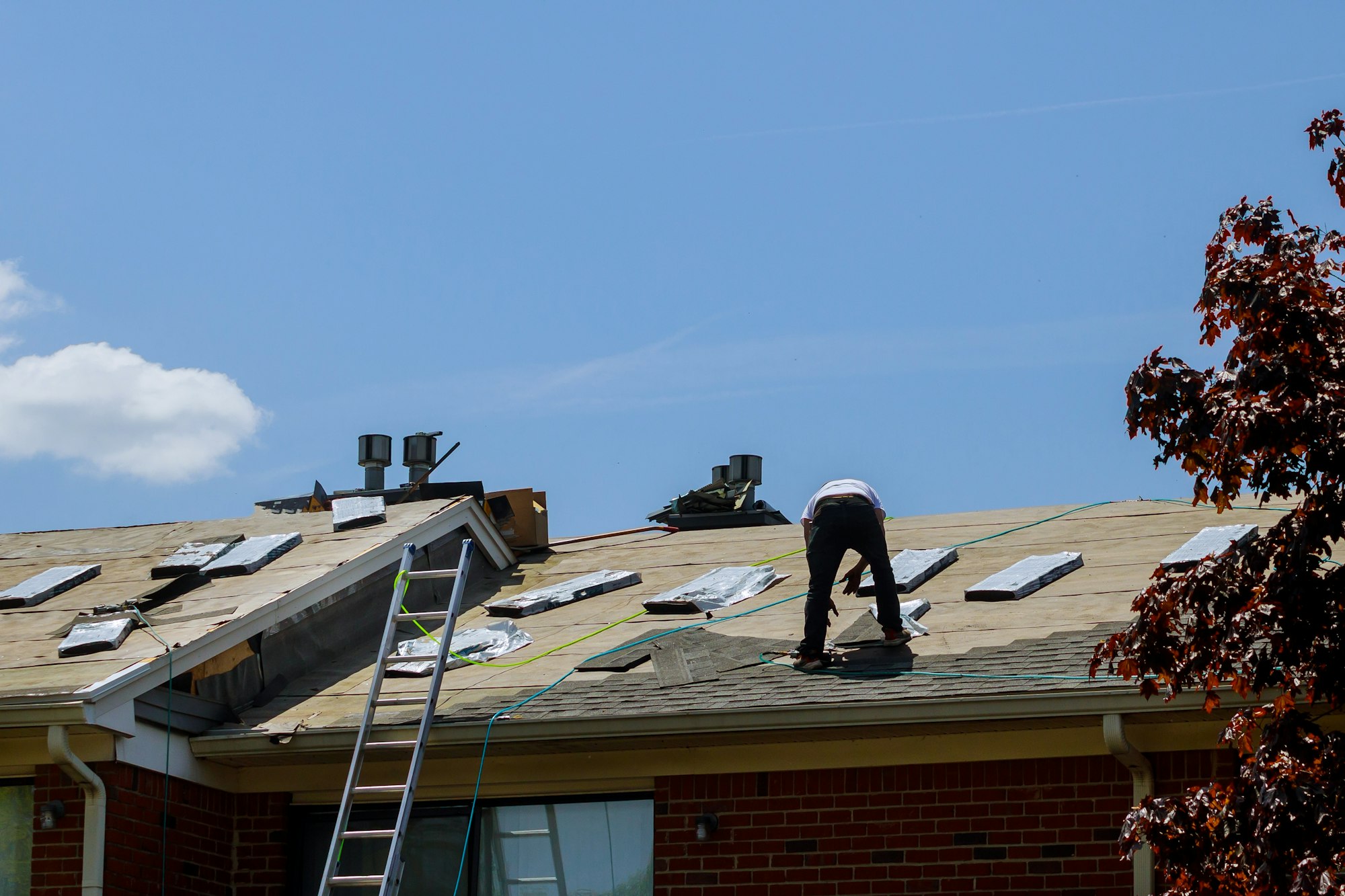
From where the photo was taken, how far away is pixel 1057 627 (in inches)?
351

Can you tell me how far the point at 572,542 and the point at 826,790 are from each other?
5677mm

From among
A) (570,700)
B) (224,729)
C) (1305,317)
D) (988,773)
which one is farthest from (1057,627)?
(224,729)

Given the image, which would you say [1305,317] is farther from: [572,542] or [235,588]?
[572,542]

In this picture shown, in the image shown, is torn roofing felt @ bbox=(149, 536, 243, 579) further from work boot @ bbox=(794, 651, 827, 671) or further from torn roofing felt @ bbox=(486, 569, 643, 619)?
work boot @ bbox=(794, 651, 827, 671)

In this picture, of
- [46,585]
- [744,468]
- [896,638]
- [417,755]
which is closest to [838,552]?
[896,638]

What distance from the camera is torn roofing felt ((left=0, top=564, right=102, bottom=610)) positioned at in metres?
11.1

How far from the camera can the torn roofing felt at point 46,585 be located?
11.1 metres

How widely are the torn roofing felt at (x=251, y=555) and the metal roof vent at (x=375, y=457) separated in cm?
548

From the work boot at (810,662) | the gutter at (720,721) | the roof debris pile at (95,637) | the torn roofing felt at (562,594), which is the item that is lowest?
the gutter at (720,721)

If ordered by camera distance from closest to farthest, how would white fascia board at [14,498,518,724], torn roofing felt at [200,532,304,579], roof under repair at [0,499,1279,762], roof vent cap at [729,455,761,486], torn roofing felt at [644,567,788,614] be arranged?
1. roof under repair at [0,499,1279,762]
2. white fascia board at [14,498,518,724]
3. torn roofing felt at [644,567,788,614]
4. torn roofing felt at [200,532,304,579]
5. roof vent cap at [729,455,761,486]

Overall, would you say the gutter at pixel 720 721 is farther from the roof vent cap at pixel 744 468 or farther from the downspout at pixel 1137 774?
the roof vent cap at pixel 744 468

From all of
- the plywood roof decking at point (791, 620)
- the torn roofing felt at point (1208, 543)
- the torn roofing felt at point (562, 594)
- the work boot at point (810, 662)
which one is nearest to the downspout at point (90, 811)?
the plywood roof decking at point (791, 620)

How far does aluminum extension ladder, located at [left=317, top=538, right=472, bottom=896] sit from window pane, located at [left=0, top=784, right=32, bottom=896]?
1.69m

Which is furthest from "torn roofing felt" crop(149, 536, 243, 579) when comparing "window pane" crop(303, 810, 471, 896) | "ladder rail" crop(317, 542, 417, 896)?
"window pane" crop(303, 810, 471, 896)
